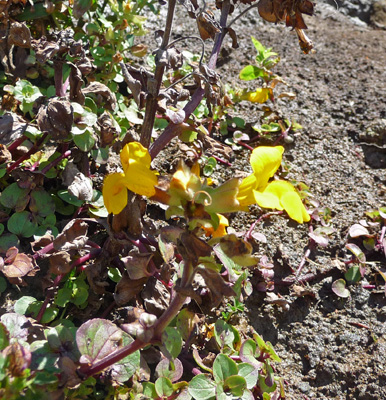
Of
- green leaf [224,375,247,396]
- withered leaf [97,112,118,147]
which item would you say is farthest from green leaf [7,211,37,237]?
green leaf [224,375,247,396]

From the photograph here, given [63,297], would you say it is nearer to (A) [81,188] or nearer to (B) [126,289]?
(B) [126,289]

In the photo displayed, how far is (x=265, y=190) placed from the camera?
119cm

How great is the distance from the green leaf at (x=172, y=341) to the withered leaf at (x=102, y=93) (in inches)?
37.9

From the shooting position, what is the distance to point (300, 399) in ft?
5.47

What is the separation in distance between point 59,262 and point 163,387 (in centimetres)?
51

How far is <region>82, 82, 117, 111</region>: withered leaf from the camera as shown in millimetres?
1826

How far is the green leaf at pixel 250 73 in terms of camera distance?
2377 mm

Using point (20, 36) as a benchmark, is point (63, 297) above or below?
below

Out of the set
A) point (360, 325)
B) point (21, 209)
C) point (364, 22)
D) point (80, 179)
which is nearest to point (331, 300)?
point (360, 325)

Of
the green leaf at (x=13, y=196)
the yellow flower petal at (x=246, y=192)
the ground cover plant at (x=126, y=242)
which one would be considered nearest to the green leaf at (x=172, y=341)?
the ground cover plant at (x=126, y=242)

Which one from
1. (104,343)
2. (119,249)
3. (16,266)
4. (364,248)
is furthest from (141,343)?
(364,248)

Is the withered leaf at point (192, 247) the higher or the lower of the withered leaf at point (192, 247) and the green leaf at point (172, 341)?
the higher

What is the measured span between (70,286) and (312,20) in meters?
2.83

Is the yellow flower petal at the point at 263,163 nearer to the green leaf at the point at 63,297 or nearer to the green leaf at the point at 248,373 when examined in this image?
the green leaf at the point at 248,373
